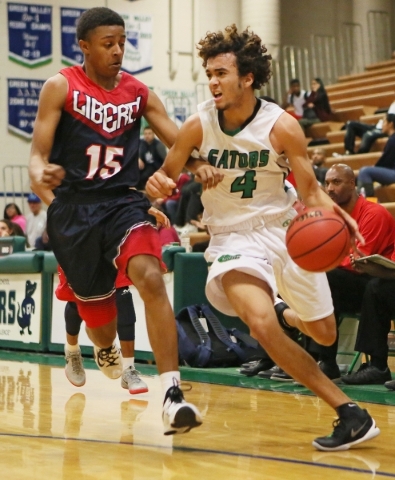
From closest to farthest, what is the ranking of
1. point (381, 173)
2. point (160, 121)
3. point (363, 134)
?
point (160, 121)
point (381, 173)
point (363, 134)

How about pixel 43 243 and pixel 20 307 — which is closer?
pixel 20 307

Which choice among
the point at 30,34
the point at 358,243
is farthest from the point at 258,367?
the point at 30,34

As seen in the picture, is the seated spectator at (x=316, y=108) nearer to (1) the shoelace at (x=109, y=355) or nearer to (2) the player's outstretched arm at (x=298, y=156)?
(1) the shoelace at (x=109, y=355)

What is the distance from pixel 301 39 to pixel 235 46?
15677 mm

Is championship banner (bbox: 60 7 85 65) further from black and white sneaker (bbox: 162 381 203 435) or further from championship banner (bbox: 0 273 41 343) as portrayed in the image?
black and white sneaker (bbox: 162 381 203 435)

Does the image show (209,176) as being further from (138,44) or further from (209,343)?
(138,44)

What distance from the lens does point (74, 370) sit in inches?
246

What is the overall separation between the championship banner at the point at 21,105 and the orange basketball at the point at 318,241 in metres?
13.4

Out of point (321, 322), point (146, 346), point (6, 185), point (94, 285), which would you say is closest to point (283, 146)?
point (321, 322)

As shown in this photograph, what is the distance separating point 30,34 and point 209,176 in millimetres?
13646

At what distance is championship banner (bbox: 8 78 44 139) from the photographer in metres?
16.8

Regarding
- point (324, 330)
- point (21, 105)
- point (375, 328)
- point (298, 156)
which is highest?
point (21, 105)

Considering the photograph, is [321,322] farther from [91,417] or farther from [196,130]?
[91,417]

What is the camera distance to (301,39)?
64.7 ft
